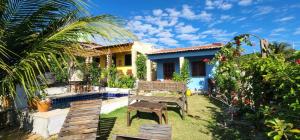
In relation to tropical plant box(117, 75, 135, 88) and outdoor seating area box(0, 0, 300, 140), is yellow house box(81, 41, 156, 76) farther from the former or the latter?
outdoor seating area box(0, 0, 300, 140)

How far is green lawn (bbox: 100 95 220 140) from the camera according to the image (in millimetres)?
6082

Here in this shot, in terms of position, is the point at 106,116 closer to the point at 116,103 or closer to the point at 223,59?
the point at 116,103

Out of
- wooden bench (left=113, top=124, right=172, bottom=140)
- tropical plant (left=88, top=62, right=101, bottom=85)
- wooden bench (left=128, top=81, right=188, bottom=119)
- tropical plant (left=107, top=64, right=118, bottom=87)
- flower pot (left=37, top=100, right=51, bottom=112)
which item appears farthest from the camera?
tropical plant (left=107, top=64, right=118, bottom=87)

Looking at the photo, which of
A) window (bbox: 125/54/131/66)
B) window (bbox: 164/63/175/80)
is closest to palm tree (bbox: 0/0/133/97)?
window (bbox: 164/63/175/80)

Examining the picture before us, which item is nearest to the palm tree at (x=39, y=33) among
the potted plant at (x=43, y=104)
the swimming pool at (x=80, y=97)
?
the potted plant at (x=43, y=104)

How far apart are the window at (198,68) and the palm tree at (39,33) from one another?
1404 centimetres

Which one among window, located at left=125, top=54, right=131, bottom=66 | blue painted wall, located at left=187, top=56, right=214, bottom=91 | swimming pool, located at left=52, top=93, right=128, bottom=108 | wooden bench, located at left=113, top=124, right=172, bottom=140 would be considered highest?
window, located at left=125, top=54, right=131, bottom=66

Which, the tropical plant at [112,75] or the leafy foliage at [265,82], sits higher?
the tropical plant at [112,75]

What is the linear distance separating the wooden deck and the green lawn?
2.73 feet

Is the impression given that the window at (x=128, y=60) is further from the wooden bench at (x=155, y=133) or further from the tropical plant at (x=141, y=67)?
the wooden bench at (x=155, y=133)

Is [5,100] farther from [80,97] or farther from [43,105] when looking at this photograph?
[80,97]

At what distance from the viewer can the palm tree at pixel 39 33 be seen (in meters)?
3.10

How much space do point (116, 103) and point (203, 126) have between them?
3.83m

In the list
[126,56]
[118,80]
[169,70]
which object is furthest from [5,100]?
[126,56]
